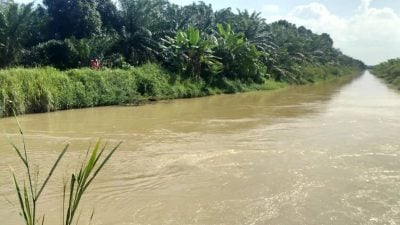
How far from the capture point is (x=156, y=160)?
845 cm

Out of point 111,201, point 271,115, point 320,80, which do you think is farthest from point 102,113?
point 320,80

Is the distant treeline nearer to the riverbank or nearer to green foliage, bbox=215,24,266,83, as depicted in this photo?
green foliage, bbox=215,24,266,83

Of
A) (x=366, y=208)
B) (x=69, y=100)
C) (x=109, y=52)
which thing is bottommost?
(x=366, y=208)

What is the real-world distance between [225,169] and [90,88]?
12.0 m

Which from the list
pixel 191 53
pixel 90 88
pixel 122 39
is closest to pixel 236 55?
pixel 191 53

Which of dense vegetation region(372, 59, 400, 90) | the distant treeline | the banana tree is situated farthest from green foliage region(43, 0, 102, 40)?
dense vegetation region(372, 59, 400, 90)

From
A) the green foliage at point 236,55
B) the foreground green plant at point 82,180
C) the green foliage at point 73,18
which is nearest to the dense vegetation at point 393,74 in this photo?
the green foliage at point 236,55

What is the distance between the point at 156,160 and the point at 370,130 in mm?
6884

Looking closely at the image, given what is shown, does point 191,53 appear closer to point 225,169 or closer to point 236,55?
point 236,55

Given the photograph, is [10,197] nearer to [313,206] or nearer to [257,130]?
[313,206]

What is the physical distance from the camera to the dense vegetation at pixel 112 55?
17.0 m

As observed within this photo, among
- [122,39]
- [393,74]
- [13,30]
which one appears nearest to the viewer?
[13,30]

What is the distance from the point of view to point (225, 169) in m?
7.73

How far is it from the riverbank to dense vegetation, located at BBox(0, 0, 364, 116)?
4 centimetres
